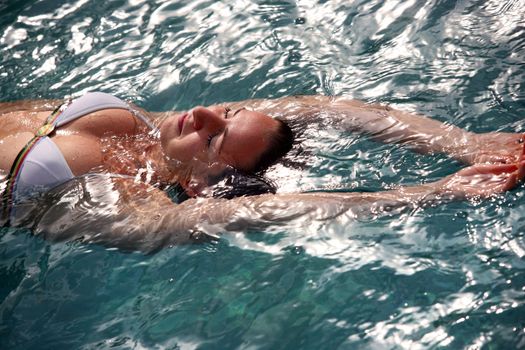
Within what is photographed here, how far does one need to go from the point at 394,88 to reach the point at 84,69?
8.05 ft

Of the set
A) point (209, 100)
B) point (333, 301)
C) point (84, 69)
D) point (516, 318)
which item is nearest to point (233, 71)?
point (209, 100)

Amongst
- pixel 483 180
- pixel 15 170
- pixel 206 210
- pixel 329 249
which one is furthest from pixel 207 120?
pixel 483 180

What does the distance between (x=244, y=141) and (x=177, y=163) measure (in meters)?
0.47

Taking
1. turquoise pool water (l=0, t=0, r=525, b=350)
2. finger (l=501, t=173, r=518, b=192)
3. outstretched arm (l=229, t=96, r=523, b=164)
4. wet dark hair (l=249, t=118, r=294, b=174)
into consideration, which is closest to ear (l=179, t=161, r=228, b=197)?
wet dark hair (l=249, t=118, r=294, b=174)

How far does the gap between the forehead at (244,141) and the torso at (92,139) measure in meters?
0.65

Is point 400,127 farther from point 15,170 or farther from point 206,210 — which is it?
point 15,170

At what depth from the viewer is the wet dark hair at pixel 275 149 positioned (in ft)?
12.6

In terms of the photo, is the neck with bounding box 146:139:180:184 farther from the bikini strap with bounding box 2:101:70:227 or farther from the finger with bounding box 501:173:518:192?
the finger with bounding box 501:173:518:192

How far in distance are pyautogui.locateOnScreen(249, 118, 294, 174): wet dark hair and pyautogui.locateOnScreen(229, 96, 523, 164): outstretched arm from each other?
0.37 meters

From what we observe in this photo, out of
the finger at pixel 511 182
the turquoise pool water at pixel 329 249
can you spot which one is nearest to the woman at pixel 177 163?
the finger at pixel 511 182

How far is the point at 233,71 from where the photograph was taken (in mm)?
4945

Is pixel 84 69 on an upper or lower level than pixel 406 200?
upper

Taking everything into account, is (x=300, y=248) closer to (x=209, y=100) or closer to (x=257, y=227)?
(x=257, y=227)

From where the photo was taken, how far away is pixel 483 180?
11.0 ft
